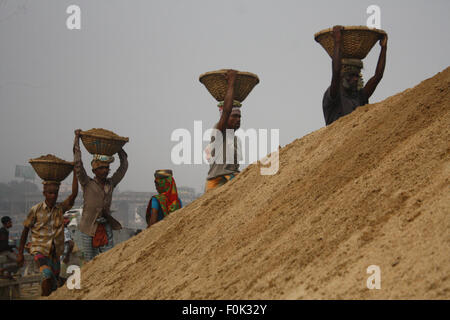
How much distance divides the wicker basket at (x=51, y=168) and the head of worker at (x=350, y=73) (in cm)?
337

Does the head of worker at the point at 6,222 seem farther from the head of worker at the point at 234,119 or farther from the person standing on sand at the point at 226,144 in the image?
the head of worker at the point at 234,119

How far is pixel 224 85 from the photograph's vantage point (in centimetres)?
534

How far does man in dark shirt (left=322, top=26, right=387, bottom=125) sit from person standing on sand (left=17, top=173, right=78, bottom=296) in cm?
311

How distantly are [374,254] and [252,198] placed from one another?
1684 millimetres

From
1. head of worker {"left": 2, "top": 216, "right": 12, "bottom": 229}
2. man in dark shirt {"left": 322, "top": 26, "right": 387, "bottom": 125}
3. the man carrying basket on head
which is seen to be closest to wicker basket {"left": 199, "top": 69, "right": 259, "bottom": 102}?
man in dark shirt {"left": 322, "top": 26, "right": 387, "bottom": 125}

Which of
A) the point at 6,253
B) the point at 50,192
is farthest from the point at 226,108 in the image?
the point at 6,253

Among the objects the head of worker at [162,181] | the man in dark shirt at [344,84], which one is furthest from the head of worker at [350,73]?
the head of worker at [162,181]

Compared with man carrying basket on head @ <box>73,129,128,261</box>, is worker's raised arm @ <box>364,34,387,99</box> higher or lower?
higher

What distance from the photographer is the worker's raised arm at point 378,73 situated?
5.34 metres

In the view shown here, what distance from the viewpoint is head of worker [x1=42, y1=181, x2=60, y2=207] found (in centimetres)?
574

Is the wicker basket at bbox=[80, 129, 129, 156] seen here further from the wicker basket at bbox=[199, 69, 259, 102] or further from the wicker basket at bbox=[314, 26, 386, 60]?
the wicker basket at bbox=[314, 26, 386, 60]

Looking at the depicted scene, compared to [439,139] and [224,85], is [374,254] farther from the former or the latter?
[224,85]
